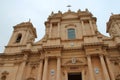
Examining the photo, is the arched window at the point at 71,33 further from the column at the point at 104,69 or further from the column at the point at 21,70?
the column at the point at 21,70

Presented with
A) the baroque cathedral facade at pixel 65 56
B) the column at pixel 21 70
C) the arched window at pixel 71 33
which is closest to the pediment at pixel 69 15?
the baroque cathedral facade at pixel 65 56

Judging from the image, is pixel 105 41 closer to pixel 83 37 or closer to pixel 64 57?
pixel 83 37

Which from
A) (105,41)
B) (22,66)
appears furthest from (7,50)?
(105,41)

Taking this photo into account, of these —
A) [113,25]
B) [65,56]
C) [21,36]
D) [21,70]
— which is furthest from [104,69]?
[21,36]

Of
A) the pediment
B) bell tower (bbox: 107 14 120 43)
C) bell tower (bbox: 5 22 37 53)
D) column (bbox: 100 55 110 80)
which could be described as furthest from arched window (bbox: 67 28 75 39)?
column (bbox: 100 55 110 80)

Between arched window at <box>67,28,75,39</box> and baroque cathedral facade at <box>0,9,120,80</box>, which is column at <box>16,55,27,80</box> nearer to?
baroque cathedral facade at <box>0,9,120,80</box>

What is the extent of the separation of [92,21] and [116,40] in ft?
16.1

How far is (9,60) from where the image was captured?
62.5ft

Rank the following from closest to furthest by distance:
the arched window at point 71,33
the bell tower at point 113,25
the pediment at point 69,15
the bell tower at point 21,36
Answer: the bell tower at point 21,36
the arched window at point 71,33
the bell tower at point 113,25
the pediment at point 69,15

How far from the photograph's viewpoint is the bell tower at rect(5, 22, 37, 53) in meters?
20.9

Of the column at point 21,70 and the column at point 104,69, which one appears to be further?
the column at point 21,70

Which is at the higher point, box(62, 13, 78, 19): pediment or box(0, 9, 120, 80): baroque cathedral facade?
box(62, 13, 78, 19): pediment

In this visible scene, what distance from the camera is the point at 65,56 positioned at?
1828 centimetres

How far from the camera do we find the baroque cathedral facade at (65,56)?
54.9 feet
